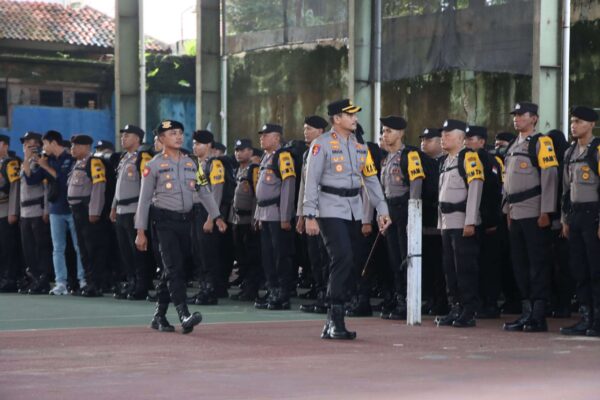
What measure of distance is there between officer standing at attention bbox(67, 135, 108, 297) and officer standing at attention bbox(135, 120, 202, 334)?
4.37 m

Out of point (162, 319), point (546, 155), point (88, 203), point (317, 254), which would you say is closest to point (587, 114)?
point (546, 155)

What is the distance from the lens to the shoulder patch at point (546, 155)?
11.7 meters

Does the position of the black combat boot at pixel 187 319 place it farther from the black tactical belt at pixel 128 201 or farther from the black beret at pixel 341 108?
the black tactical belt at pixel 128 201

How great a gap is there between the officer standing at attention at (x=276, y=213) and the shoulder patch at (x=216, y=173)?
134 centimetres

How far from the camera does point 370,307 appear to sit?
13.7 m

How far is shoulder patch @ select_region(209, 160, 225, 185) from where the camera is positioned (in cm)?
1599

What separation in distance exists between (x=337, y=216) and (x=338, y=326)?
3.17ft

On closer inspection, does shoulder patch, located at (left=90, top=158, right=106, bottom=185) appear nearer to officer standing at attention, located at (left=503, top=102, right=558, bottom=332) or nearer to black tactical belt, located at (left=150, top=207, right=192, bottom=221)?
black tactical belt, located at (left=150, top=207, right=192, bottom=221)

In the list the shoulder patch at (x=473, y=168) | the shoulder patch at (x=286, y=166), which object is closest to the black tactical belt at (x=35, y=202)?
the shoulder patch at (x=286, y=166)

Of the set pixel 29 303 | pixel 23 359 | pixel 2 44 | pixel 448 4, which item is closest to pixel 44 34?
pixel 2 44

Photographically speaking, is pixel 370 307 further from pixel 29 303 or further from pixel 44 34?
pixel 44 34

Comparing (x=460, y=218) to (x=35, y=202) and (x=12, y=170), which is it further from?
(x=12, y=170)

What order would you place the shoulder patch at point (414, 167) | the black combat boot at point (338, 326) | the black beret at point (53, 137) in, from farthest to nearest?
the black beret at point (53, 137), the shoulder patch at point (414, 167), the black combat boot at point (338, 326)

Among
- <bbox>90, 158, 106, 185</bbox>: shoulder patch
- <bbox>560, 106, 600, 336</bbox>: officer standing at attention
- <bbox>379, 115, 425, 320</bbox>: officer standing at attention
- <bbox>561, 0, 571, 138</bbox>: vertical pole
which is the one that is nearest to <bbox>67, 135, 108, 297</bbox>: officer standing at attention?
<bbox>90, 158, 106, 185</bbox>: shoulder patch
